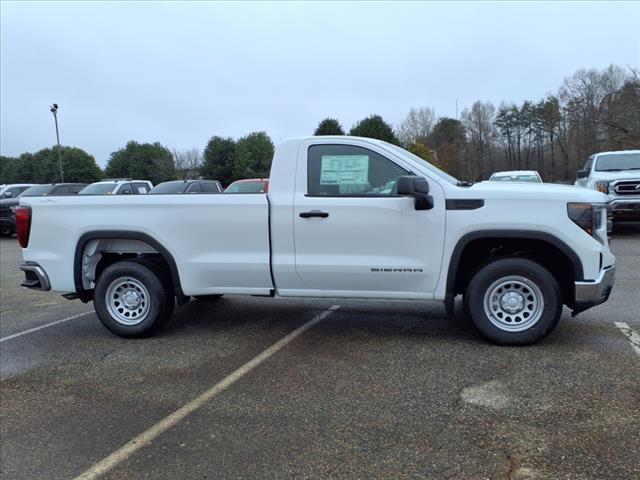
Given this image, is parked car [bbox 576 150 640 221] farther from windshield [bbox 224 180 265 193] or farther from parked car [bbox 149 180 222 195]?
parked car [bbox 149 180 222 195]

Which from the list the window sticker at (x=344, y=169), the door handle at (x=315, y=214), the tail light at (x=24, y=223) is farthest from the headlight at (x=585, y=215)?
the tail light at (x=24, y=223)

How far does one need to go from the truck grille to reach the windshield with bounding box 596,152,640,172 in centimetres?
91

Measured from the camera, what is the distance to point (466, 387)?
4070 millimetres

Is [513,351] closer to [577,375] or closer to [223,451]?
[577,375]

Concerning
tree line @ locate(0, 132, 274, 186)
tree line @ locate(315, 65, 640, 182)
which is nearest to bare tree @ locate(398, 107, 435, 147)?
tree line @ locate(315, 65, 640, 182)

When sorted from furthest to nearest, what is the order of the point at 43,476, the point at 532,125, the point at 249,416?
1. the point at 532,125
2. the point at 249,416
3. the point at 43,476

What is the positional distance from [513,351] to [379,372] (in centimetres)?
131

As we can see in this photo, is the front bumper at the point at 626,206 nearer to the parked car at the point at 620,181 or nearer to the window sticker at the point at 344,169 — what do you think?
the parked car at the point at 620,181

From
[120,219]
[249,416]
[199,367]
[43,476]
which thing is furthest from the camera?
[120,219]

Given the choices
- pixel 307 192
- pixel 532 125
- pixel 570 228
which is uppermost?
pixel 532 125

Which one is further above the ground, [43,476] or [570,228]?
[570,228]

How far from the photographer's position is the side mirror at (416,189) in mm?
4660

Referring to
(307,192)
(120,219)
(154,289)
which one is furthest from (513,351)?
(120,219)

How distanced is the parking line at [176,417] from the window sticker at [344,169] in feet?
5.59
